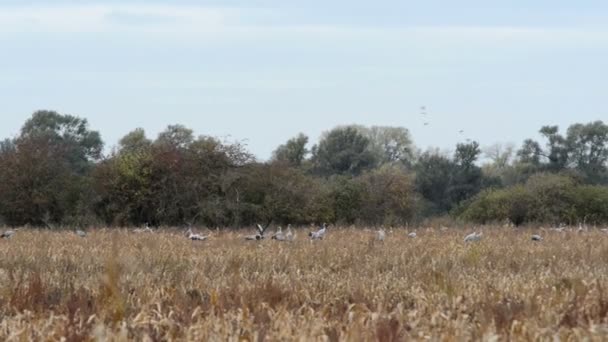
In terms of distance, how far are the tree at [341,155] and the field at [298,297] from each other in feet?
185

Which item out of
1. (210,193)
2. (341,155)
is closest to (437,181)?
(341,155)

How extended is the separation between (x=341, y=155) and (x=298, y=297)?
62703 millimetres

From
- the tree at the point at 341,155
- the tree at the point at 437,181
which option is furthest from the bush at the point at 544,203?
the tree at the point at 341,155

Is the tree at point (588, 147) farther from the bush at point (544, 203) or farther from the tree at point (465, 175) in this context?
the bush at point (544, 203)

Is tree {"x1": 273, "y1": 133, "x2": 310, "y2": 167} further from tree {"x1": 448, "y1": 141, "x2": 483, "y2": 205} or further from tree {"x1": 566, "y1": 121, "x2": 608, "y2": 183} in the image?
tree {"x1": 566, "y1": 121, "x2": 608, "y2": 183}

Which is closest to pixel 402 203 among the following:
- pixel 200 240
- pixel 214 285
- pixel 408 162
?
pixel 200 240

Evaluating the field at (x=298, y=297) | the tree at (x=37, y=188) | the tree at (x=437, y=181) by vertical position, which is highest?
the tree at (x=437, y=181)

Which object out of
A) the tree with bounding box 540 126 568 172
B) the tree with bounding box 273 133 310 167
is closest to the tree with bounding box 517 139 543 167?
the tree with bounding box 540 126 568 172

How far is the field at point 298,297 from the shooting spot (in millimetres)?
5102

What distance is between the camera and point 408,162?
3342 inches

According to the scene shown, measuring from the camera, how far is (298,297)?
7.72 meters

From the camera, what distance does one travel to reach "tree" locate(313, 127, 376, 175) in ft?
231

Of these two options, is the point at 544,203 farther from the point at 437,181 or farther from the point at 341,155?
the point at 341,155

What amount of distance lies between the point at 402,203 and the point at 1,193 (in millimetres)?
17792
